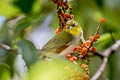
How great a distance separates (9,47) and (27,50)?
8 cm

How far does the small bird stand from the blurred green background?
1 cm

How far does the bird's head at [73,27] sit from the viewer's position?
0.48 meters

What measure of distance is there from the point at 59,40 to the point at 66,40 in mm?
14

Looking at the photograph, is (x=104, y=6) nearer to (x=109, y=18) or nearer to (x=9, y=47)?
(x=109, y=18)

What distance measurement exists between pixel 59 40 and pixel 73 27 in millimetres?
32

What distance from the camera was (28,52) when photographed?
0.43m

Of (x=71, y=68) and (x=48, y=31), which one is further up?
(x=48, y=31)

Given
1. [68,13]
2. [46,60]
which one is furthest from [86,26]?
[46,60]

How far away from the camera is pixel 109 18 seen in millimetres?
415

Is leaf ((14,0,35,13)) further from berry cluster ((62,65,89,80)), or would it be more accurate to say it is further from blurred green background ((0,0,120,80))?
berry cluster ((62,65,89,80))

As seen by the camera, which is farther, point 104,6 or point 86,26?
point 86,26

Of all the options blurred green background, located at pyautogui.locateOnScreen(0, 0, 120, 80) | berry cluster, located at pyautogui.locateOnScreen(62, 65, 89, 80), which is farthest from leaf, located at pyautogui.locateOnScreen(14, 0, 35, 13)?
berry cluster, located at pyautogui.locateOnScreen(62, 65, 89, 80)

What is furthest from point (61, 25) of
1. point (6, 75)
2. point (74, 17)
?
point (6, 75)

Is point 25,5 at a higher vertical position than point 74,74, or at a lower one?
higher
